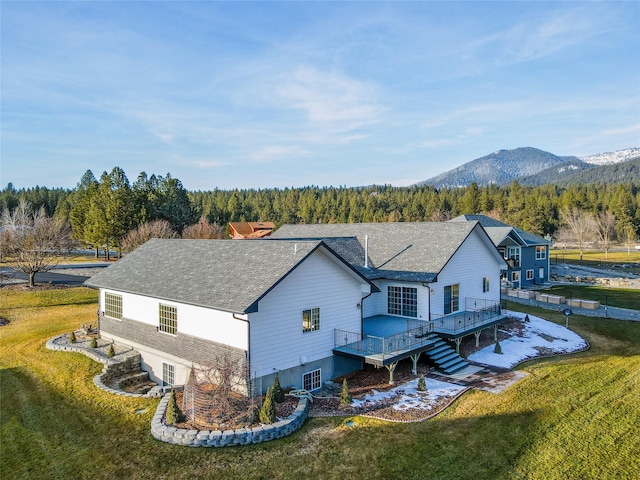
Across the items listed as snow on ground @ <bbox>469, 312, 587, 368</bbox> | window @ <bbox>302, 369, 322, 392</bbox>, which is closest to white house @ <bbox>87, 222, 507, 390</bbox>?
window @ <bbox>302, 369, 322, 392</bbox>

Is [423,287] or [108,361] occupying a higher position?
[423,287]

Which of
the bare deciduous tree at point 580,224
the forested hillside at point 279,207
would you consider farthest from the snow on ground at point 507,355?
the bare deciduous tree at point 580,224

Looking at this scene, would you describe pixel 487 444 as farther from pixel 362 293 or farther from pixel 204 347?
pixel 204 347

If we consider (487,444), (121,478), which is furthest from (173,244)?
(487,444)

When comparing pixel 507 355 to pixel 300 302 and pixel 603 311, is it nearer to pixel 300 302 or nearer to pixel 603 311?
pixel 300 302

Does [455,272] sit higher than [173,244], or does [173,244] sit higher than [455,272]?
[173,244]

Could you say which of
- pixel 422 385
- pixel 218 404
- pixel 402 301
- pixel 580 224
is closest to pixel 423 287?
pixel 402 301
